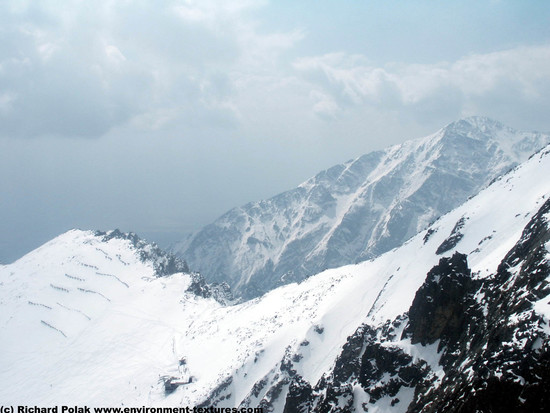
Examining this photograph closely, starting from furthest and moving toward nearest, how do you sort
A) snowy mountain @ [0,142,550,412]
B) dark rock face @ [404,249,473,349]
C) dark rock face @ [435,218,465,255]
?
dark rock face @ [435,218,465,255] → dark rock face @ [404,249,473,349] → snowy mountain @ [0,142,550,412]

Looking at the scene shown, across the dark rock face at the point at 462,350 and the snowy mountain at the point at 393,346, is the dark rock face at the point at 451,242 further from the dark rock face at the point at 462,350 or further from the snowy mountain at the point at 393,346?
the dark rock face at the point at 462,350

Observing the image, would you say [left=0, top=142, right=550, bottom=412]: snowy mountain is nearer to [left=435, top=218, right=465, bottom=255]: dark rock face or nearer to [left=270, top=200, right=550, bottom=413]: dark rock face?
[left=270, top=200, right=550, bottom=413]: dark rock face

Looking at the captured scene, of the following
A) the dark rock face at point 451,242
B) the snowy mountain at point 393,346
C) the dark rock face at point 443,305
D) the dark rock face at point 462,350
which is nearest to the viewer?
the dark rock face at point 462,350

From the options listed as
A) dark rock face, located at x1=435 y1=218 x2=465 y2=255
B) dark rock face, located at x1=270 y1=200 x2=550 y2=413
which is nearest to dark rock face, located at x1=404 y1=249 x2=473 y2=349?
dark rock face, located at x1=270 y1=200 x2=550 y2=413

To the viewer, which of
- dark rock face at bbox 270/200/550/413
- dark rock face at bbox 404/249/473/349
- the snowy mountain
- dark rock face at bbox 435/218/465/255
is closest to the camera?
dark rock face at bbox 270/200/550/413

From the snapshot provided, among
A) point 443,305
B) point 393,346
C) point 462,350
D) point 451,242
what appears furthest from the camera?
point 451,242

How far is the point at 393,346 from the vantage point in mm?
79812

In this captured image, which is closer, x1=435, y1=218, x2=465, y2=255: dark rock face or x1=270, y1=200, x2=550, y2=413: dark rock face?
x1=270, y1=200, x2=550, y2=413: dark rock face

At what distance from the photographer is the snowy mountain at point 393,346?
4997 centimetres

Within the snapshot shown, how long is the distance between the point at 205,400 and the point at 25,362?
10850 cm

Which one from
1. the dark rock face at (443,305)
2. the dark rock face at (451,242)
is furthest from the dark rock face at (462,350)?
the dark rock face at (451,242)

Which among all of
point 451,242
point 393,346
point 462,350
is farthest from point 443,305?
point 451,242

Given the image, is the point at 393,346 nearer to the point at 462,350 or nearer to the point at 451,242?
the point at 462,350

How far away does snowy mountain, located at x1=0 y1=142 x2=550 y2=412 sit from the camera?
49969 millimetres
